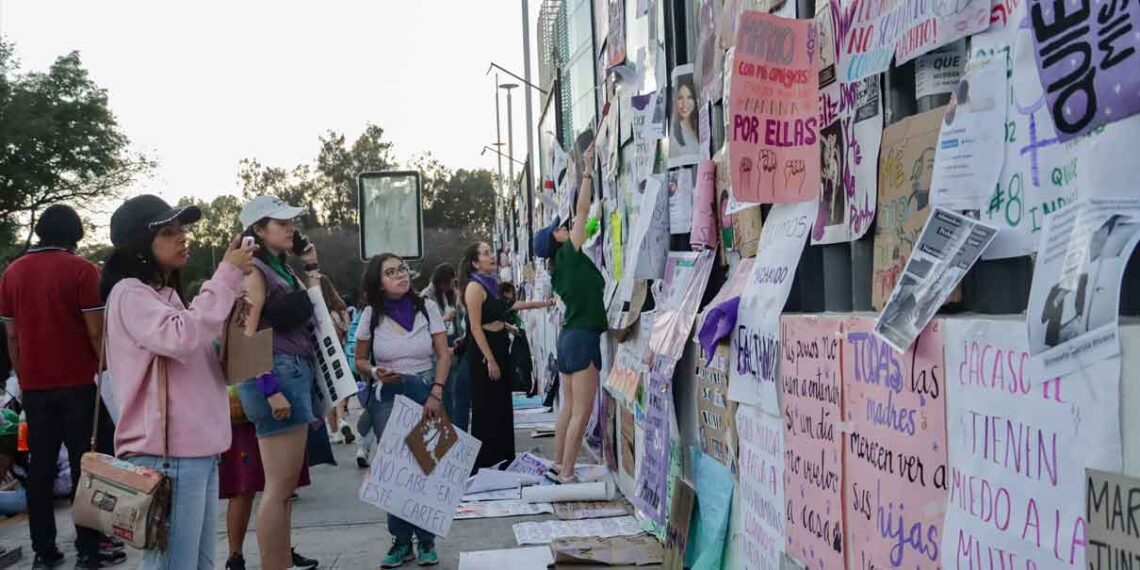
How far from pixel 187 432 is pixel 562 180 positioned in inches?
291

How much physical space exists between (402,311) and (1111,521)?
5.00 meters

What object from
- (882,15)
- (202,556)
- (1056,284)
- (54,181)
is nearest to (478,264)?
(202,556)

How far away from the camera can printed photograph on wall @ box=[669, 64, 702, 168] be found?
512 cm

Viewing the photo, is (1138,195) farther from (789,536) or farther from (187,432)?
(187,432)

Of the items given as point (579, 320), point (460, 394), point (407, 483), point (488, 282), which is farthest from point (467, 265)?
point (407, 483)

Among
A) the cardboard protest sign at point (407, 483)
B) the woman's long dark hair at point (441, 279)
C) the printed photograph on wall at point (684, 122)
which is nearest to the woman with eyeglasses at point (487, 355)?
the woman's long dark hair at point (441, 279)

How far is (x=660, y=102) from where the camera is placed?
5.68m

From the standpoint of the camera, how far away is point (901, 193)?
2871 mm

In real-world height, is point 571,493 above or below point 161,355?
below

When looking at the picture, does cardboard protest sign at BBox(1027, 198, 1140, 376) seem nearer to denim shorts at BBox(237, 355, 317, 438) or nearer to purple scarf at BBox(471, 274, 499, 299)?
denim shorts at BBox(237, 355, 317, 438)

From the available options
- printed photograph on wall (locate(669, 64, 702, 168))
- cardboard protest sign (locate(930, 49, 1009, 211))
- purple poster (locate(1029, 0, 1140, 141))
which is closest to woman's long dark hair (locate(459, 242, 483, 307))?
printed photograph on wall (locate(669, 64, 702, 168))

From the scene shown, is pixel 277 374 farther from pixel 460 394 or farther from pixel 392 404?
pixel 460 394

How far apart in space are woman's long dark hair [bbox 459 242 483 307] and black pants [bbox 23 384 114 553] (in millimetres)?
3101

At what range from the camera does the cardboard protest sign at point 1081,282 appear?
1.87 metres
